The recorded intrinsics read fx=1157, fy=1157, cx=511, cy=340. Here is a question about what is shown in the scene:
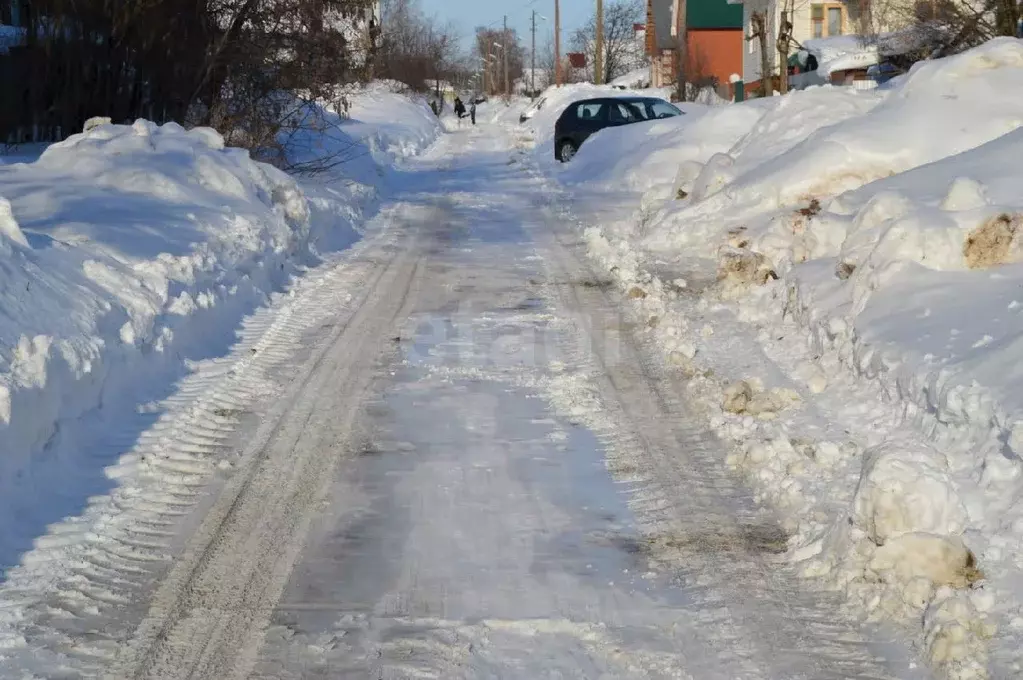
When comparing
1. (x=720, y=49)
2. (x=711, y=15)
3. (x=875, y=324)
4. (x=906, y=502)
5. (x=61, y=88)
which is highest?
(x=711, y=15)

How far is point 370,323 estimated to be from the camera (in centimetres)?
1014

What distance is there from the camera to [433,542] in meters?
5.25

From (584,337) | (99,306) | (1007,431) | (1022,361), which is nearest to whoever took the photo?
(1007,431)

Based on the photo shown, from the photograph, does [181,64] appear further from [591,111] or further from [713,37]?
[713,37]

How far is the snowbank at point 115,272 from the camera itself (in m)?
Result: 6.02

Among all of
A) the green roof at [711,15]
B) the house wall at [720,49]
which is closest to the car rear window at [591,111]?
the house wall at [720,49]

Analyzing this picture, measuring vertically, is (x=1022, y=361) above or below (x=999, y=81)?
below

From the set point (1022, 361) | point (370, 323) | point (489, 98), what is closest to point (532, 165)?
point (370, 323)

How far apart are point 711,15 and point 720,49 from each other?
1.95 m

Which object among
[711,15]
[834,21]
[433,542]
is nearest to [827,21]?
[834,21]

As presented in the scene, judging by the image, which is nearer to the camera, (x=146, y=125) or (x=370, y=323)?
(x=370, y=323)

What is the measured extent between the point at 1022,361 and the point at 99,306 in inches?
232

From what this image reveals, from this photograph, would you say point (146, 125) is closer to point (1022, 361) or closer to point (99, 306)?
point (99, 306)

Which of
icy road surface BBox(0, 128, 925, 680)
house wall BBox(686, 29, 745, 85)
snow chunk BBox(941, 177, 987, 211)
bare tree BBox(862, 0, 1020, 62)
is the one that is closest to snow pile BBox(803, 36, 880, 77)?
bare tree BBox(862, 0, 1020, 62)
